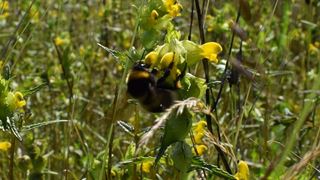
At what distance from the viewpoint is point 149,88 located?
40.6 inches

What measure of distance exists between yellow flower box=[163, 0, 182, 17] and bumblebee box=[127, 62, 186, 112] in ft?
0.55

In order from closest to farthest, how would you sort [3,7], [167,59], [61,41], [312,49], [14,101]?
[167,59] → [14,101] → [3,7] → [312,49] → [61,41]

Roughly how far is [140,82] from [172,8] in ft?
0.78

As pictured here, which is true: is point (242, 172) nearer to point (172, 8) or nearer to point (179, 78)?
point (179, 78)

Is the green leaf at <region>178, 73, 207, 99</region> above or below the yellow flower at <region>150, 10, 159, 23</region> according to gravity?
below

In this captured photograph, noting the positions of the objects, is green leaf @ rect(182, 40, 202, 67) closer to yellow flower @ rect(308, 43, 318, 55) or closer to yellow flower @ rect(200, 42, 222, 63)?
yellow flower @ rect(200, 42, 222, 63)

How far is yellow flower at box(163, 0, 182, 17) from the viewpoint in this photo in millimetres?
1197

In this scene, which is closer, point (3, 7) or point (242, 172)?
point (242, 172)

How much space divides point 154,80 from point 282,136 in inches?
43.8

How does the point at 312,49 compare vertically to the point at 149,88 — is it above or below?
below

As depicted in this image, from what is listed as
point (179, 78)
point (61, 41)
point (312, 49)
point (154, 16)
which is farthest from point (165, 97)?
point (61, 41)

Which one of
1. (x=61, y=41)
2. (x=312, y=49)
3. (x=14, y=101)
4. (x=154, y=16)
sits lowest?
(x=312, y=49)

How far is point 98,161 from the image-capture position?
1.32 meters

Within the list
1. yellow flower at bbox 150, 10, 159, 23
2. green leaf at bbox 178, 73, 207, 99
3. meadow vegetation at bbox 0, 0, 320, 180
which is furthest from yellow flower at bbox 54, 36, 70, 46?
A: green leaf at bbox 178, 73, 207, 99
